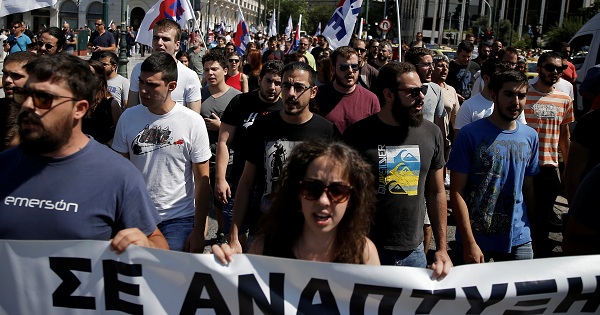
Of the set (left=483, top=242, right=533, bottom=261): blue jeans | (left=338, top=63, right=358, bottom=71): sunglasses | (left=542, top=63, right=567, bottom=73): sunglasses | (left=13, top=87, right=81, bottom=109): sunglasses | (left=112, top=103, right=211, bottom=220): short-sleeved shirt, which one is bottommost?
(left=483, top=242, right=533, bottom=261): blue jeans

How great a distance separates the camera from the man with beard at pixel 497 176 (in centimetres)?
409

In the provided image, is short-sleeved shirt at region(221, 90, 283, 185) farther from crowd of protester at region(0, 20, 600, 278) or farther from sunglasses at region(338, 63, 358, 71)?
sunglasses at region(338, 63, 358, 71)

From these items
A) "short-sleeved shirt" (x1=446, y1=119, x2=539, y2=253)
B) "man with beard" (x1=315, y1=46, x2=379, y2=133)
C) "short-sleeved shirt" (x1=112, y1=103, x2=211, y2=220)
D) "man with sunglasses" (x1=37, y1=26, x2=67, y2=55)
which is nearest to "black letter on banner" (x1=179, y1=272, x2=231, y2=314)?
"short-sleeved shirt" (x1=112, y1=103, x2=211, y2=220)

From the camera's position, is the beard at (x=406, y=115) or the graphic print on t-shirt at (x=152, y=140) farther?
the graphic print on t-shirt at (x=152, y=140)

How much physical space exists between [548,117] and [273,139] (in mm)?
2957

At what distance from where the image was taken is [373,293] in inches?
112

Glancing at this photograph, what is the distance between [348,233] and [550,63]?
4.01m

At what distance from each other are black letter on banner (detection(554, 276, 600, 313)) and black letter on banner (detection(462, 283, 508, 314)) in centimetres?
27

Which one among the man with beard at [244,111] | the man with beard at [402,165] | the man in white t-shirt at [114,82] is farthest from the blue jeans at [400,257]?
the man in white t-shirt at [114,82]

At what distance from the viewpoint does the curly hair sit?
281 centimetres

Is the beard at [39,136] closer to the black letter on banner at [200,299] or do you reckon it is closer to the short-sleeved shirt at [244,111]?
the black letter on banner at [200,299]

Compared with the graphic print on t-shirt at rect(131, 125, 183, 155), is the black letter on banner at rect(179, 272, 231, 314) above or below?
below

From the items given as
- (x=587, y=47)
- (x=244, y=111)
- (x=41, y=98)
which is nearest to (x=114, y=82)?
(x=244, y=111)

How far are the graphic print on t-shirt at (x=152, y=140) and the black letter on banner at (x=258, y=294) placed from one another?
4.83ft
